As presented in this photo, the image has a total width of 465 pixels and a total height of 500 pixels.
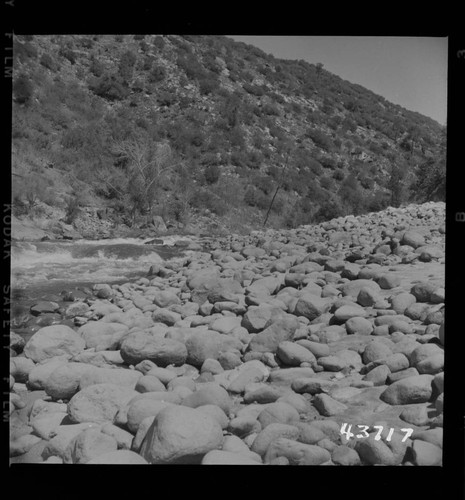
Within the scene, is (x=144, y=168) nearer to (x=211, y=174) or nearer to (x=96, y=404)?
(x=211, y=174)

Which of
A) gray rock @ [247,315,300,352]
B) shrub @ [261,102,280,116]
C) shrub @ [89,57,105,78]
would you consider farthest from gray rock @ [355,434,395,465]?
shrub @ [89,57,105,78]

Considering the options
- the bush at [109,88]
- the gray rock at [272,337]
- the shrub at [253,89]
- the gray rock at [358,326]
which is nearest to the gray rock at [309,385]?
the gray rock at [272,337]

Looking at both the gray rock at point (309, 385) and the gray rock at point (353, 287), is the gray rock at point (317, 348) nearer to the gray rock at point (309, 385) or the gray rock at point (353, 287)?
the gray rock at point (309, 385)

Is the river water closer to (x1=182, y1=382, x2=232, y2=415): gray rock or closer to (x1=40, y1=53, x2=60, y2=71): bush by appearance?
(x1=182, y1=382, x2=232, y2=415): gray rock

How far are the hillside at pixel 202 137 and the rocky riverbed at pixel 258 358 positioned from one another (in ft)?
0.64

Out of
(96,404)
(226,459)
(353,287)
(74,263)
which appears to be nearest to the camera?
(226,459)

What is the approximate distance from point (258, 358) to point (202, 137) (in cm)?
120

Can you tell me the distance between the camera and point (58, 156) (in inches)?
103

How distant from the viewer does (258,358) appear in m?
2.60

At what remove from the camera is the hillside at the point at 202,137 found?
8.42 feet

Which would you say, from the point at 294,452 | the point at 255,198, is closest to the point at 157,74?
the point at 255,198
